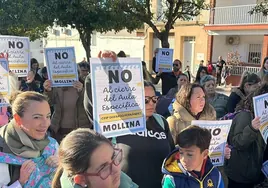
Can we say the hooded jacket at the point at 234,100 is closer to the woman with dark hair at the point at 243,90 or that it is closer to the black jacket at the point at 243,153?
the woman with dark hair at the point at 243,90

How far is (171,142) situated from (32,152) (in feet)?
3.77

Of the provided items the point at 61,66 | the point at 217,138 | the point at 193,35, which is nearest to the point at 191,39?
the point at 193,35

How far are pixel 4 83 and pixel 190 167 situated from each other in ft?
7.34

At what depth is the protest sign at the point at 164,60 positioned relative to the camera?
273 inches

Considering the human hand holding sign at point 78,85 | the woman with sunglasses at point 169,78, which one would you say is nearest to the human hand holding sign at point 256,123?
the human hand holding sign at point 78,85

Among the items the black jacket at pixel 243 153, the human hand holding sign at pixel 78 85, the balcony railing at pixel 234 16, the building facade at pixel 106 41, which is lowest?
the black jacket at pixel 243 153

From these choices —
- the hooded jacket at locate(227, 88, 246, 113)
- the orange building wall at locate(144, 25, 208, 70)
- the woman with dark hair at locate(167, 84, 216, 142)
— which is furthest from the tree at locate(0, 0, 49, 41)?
the orange building wall at locate(144, 25, 208, 70)

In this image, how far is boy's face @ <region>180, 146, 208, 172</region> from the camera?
231 cm

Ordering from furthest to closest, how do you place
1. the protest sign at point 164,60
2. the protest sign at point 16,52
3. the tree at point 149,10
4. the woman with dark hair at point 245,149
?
the tree at point 149,10, the protest sign at point 164,60, the protest sign at point 16,52, the woman with dark hair at point 245,149

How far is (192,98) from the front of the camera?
120 inches

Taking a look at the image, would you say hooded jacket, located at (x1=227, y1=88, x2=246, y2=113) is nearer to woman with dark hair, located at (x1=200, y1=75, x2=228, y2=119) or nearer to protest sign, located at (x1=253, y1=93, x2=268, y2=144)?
woman with dark hair, located at (x1=200, y1=75, x2=228, y2=119)

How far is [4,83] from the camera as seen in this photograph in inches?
138

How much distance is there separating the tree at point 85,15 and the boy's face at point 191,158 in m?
6.86

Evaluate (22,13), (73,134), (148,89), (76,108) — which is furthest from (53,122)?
(22,13)
